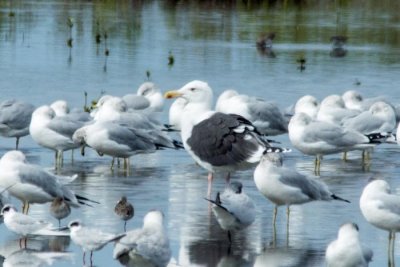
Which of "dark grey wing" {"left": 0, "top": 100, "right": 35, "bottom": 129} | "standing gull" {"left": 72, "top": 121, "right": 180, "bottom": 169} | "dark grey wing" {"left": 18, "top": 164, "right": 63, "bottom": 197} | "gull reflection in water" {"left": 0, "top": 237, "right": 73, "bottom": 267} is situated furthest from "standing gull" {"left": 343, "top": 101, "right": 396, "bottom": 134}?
"gull reflection in water" {"left": 0, "top": 237, "right": 73, "bottom": 267}

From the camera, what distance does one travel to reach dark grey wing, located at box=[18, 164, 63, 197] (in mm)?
12539

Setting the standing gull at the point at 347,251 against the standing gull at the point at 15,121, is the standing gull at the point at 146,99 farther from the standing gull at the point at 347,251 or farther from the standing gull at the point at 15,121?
the standing gull at the point at 347,251

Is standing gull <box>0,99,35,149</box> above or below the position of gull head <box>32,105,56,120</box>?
below

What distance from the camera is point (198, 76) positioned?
26406mm

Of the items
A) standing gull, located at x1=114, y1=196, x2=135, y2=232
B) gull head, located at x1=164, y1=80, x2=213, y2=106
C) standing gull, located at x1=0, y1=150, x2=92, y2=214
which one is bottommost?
standing gull, located at x1=114, y1=196, x2=135, y2=232

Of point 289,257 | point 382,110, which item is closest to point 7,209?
point 289,257

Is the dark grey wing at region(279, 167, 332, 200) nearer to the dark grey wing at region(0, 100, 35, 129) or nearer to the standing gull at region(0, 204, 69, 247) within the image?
the standing gull at region(0, 204, 69, 247)

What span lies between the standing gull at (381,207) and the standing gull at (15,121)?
7.65 meters

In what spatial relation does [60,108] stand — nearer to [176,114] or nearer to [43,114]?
[43,114]

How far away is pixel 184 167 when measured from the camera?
16.7m

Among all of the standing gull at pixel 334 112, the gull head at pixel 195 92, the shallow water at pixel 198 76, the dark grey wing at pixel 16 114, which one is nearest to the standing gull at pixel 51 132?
the shallow water at pixel 198 76

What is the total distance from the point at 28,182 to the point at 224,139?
2476 millimetres

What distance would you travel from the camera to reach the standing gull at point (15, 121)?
17766 millimetres

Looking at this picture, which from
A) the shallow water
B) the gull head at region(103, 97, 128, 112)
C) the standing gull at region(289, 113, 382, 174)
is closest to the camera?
the shallow water
